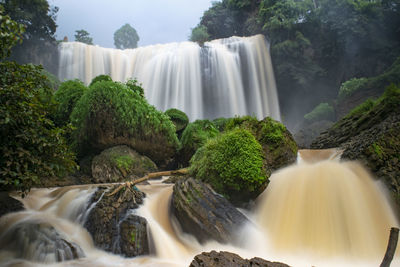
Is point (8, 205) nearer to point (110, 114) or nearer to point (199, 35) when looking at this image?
point (110, 114)

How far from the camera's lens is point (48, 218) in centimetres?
477

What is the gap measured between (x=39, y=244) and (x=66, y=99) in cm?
616

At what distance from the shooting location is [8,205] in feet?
15.5

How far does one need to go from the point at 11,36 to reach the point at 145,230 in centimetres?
327

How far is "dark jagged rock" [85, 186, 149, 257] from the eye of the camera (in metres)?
4.17

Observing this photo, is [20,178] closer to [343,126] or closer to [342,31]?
[343,126]

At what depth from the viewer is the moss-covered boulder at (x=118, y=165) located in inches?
305

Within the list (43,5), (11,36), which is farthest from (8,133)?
(43,5)

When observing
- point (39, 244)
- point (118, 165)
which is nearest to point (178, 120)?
point (118, 165)

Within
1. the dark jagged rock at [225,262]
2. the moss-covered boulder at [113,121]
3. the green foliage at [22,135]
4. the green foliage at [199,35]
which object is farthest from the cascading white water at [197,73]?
the dark jagged rock at [225,262]

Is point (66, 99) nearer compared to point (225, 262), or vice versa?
point (225, 262)

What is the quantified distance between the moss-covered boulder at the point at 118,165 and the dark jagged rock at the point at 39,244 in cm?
350

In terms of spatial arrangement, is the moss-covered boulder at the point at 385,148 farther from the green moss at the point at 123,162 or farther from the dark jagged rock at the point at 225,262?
the green moss at the point at 123,162

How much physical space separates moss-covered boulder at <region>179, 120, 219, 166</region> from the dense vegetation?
13.9 m
